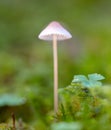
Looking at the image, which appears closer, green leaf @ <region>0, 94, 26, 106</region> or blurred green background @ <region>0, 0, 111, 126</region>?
green leaf @ <region>0, 94, 26, 106</region>

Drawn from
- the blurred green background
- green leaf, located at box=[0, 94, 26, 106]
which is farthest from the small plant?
green leaf, located at box=[0, 94, 26, 106]

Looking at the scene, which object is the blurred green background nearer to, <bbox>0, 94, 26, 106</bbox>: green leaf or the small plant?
<bbox>0, 94, 26, 106</bbox>: green leaf

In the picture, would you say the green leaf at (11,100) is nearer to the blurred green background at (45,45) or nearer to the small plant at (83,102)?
the blurred green background at (45,45)

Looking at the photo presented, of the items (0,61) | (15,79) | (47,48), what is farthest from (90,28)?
(15,79)

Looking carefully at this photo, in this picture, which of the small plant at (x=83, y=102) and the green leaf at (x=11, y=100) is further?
the green leaf at (x=11, y=100)

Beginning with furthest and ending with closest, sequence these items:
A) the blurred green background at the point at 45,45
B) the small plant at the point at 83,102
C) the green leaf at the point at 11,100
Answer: the blurred green background at the point at 45,45 < the green leaf at the point at 11,100 < the small plant at the point at 83,102

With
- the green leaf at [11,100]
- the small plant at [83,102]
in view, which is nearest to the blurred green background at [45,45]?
the green leaf at [11,100]
